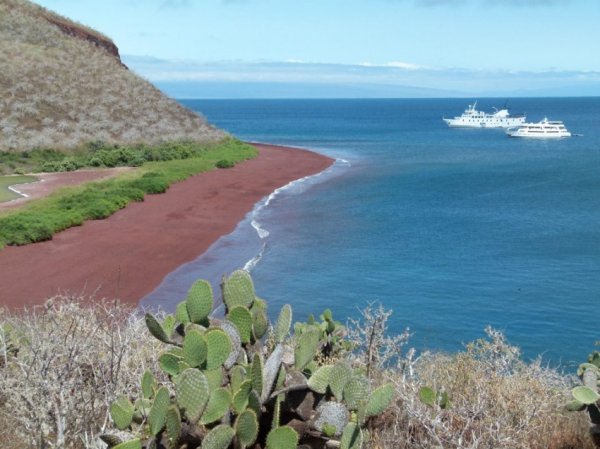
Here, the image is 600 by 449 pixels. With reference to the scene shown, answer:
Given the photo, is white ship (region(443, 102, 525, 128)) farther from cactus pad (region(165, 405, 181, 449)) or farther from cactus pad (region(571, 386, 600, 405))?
cactus pad (region(165, 405, 181, 449))

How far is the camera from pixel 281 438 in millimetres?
5301

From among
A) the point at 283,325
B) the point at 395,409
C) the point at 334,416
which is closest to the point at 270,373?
the point at 334,416

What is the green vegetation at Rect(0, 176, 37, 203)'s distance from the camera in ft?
107

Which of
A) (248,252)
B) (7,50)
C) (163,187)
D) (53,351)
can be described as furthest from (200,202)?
(7,50)

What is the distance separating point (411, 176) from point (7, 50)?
108 ft

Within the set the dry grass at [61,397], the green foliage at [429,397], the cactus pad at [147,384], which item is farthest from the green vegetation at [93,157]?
the green foliage at [429,397]

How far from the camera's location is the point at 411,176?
165 feet

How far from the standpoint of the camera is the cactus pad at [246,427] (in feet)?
17.1

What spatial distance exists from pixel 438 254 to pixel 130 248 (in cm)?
1025

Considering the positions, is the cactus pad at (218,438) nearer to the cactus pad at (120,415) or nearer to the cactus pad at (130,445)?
the cactus pad at (130,445)

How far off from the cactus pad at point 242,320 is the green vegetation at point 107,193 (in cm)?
1956

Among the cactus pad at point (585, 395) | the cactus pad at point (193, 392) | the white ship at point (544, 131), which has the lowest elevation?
the white ship at point (544, 131)

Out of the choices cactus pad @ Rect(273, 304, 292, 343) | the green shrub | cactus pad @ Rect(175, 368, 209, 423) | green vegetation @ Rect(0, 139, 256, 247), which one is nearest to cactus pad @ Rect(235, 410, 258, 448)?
cactus pad @ Rect(175, 368, 209, 423)

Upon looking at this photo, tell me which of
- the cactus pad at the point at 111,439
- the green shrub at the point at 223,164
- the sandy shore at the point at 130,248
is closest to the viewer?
the cactus pad at the point at 111,439
